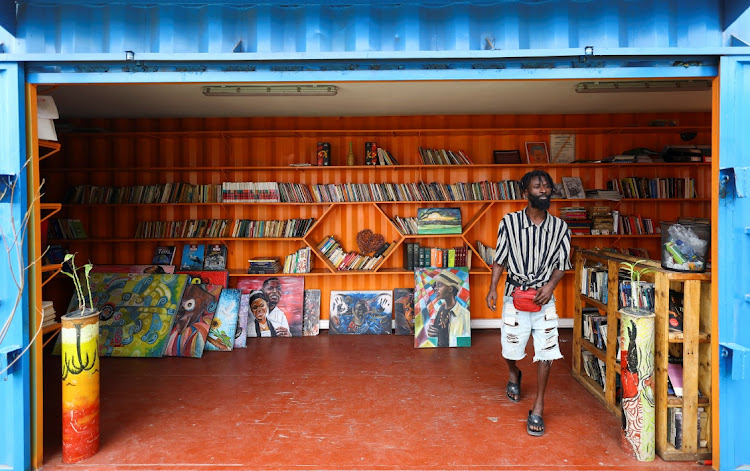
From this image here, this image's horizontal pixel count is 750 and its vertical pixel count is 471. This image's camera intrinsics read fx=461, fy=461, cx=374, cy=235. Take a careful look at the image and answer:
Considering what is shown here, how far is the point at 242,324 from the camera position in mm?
5555

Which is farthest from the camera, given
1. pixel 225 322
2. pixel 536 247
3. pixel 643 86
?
pixel 225 322

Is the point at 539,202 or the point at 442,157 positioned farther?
the point at 442,157

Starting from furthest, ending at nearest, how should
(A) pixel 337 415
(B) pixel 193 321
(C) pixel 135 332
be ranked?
(B) pixel 193 321 < (C) pixel 135 332 < (A) pixel 337 415

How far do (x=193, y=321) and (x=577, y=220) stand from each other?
488 centimetres

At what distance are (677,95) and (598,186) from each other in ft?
4.62

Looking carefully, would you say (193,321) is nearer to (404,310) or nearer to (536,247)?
(404,310)

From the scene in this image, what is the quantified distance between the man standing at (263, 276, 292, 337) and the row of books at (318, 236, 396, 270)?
75cm

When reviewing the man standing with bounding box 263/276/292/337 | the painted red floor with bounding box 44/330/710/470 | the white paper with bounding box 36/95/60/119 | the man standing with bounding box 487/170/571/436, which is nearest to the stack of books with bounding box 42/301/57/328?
the painted red floor with bounding box 44/330/710/470

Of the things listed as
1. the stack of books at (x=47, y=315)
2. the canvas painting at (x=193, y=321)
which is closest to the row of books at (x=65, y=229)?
the canvas painting at (x=193, y=321)

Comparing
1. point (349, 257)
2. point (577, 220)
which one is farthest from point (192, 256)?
point (577, 220)

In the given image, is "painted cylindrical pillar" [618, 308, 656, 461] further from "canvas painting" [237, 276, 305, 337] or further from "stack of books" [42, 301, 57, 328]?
"canvas painting" [237, 276, 305, 337]

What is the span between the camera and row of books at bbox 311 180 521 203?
19.4ft

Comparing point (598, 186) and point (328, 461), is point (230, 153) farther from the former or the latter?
point (598, 186)

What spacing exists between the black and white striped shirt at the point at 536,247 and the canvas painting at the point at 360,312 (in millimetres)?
2874
